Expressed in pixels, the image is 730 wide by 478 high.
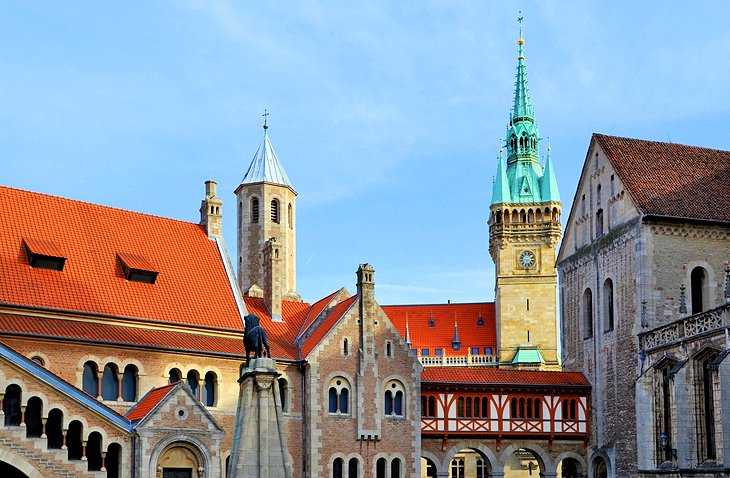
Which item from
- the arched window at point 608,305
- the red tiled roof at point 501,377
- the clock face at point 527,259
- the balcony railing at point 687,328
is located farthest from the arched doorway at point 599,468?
the clock face at point 527,259

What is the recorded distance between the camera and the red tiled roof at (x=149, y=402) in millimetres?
36094

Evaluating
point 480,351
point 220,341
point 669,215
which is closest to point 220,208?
point 220,341

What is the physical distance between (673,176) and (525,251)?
49898mm

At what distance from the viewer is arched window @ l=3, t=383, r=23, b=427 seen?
108 ft

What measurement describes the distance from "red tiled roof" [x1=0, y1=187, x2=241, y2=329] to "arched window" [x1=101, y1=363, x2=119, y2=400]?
89.4 inches

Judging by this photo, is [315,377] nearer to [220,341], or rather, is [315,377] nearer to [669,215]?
[220,341]

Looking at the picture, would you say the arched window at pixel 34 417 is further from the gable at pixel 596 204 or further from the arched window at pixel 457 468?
the arched window at pixel 457 468

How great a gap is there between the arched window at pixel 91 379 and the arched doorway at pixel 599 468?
2379cm

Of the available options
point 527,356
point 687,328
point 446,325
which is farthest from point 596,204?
point 446,325

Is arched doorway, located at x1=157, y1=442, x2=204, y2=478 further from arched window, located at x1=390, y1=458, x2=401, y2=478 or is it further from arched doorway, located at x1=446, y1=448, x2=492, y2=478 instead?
arched doorway, located at x1=446, y1=448, x2=492, y2=478

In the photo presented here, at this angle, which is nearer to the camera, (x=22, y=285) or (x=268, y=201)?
(x=22, y=285)

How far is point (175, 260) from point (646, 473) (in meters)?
22.4

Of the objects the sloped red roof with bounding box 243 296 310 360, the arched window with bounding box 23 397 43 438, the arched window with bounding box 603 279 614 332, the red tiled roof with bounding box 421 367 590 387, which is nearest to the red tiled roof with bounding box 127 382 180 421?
the arched window with bounding box 23 397 43 438

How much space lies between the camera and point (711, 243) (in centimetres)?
4512
